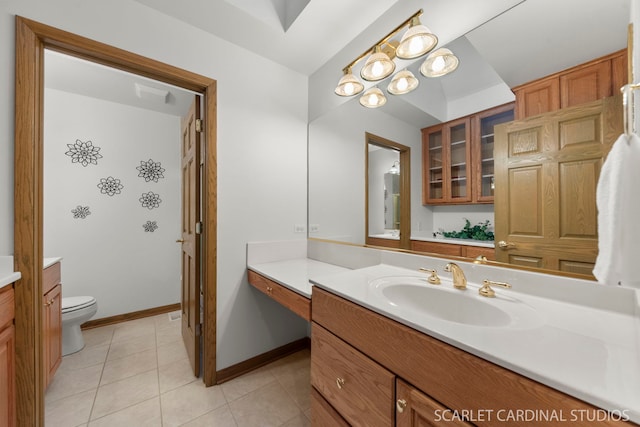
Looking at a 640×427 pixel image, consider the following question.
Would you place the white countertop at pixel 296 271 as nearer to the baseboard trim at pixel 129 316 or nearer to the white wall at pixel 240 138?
the white wall at pixel 240 138

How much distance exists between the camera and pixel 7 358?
1047 mm

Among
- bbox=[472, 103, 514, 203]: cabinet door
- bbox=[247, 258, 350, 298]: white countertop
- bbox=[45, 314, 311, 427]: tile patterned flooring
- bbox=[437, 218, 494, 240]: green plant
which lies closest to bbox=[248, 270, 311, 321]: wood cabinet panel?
bbox=[247, 258, 350, 298]: white countertop

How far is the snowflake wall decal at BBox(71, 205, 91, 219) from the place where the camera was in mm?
2385


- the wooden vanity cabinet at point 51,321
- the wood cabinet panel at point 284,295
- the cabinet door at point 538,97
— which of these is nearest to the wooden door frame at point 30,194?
the wooden vanity cabinet at point 51,321

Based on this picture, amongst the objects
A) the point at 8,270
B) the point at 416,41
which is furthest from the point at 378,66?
the point at 8,270

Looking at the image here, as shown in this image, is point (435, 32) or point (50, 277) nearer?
point (435, 32)

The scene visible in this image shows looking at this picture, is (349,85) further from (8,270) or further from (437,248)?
(8,270)

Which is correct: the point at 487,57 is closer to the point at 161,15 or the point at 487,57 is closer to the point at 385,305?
the point at 385,305

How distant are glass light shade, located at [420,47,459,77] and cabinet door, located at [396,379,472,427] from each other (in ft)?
4.47

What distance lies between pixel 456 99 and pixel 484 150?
30 cm

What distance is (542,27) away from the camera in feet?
3.06

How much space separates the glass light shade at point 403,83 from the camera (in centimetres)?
137

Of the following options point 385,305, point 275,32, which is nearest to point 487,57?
point 385,305

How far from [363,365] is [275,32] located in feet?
6.37
